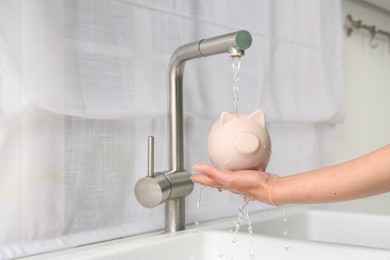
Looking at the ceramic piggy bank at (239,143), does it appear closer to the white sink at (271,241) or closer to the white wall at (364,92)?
the white sink at (271,241)

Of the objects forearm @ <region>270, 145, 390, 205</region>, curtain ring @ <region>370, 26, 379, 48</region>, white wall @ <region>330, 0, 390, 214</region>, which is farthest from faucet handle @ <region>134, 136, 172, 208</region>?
curtain ring @ <region>370, 26, 379, 48</region>

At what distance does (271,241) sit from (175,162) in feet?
0.73

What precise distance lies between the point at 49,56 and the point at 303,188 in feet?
1.50

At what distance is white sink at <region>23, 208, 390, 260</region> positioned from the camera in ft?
2.50

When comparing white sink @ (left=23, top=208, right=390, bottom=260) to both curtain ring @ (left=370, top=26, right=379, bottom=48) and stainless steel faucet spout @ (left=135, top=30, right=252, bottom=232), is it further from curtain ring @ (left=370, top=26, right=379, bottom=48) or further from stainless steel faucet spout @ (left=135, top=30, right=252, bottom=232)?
curtain ring @ (left=370, top=26, right=379, bottom=48)

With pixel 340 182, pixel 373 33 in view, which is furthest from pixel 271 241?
pixel 373 33

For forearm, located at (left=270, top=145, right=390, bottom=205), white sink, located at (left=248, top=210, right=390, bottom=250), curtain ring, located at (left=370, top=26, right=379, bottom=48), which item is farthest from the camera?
curtain ring, located at (left=370, top=26, right=379, bottom=48)

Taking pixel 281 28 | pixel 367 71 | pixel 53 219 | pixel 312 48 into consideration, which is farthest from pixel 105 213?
pixel 367 71

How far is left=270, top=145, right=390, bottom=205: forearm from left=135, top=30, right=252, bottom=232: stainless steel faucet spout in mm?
296

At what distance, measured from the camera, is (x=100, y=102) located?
87 centimetres

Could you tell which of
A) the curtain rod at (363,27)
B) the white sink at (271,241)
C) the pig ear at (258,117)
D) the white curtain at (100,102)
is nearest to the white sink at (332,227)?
the white sink at (271,241)

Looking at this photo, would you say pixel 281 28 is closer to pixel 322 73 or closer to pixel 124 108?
pixel 322 73

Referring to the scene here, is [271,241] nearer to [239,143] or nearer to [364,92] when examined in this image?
[239,143]

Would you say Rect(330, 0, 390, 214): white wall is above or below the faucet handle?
above
